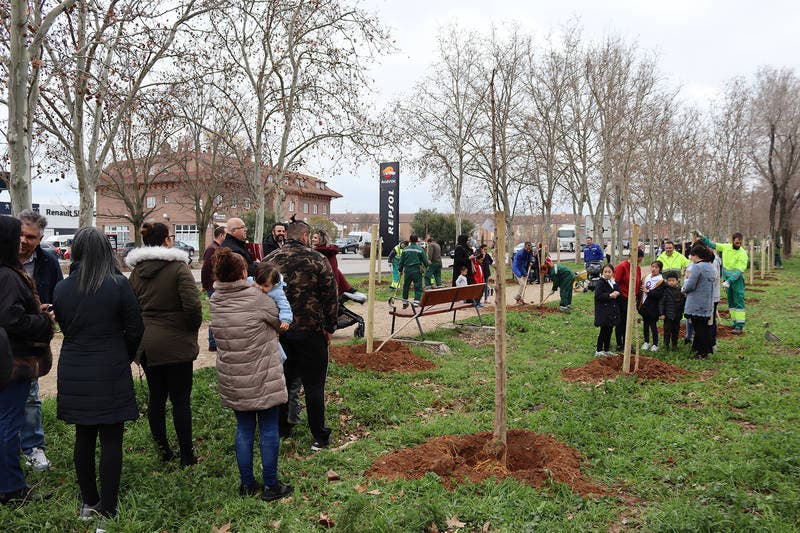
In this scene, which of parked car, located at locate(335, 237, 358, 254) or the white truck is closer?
parked car, located at locate(335, 237, 358, 254)

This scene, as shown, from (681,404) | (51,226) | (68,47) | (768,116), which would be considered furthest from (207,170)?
(768,116)

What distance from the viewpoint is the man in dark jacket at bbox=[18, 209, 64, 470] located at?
4.05 m

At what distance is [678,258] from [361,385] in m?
6.84

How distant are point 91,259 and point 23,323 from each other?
21.2 inches

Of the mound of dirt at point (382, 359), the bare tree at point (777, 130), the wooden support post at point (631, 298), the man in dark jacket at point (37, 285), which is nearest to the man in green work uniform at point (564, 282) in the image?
the wooden support post at point (631, 298)

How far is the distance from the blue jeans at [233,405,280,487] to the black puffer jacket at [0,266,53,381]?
132 centimetres

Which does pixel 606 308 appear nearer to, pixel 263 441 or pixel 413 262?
pixel 263 441

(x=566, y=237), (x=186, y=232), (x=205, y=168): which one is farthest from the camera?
(x=566, y=237)

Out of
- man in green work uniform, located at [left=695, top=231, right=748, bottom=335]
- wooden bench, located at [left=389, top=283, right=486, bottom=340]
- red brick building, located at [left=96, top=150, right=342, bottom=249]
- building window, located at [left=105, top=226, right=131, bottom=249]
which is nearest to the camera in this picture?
wooden bench, located at [left=389, top=283, right=486, bottom=340]

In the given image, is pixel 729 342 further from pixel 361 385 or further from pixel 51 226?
pixel 51 226

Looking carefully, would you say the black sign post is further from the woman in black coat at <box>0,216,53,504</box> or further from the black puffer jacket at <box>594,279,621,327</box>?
the woman in black coat at <box>0,216,53,504</box>

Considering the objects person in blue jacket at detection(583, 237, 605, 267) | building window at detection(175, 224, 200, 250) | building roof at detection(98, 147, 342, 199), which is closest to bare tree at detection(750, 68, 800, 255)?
person in blue jacket at detection(583, 237, 605, 267)

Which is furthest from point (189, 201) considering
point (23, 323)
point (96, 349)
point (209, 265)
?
point (96, 349)

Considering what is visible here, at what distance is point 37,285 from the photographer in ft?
13.6
